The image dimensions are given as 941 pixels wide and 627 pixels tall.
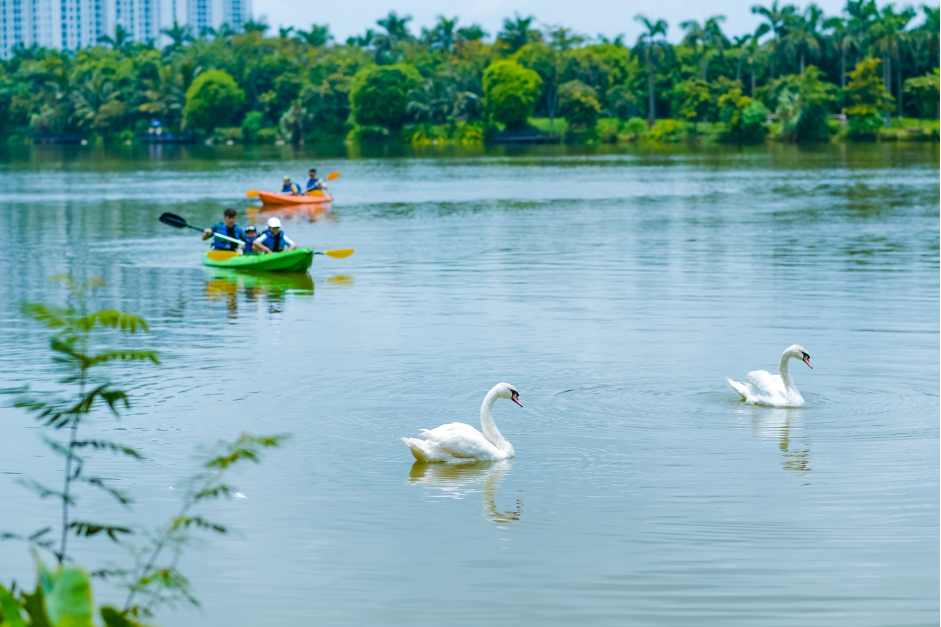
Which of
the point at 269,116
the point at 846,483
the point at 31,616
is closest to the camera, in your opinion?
the point at 31,616

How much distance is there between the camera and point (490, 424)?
12414 millimetres

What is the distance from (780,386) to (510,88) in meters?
118

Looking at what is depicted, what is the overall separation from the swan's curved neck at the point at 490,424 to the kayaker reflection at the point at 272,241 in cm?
1648

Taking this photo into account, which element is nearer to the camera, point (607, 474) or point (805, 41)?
point (607, 474)

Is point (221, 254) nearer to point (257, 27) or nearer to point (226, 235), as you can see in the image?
point (226, 235)

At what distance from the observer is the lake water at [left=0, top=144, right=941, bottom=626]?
921 centimetres

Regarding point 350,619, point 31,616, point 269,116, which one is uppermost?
point 269,116

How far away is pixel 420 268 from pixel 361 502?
60.4 feet

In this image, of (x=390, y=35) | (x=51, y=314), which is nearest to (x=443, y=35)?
(x=390, y=35)

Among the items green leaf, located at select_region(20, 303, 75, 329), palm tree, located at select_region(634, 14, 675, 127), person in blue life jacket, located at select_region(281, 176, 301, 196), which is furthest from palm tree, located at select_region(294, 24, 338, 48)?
green leaf, located at select_region(20, 303, 75, 329)

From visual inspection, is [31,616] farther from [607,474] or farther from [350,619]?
[607,474]

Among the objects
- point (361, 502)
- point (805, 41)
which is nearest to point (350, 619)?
point (361, 502)

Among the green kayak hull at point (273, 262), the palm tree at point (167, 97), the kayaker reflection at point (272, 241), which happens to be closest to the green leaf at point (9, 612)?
the green kayak hull at point (273, 262)

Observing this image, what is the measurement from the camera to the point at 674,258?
30.4m
